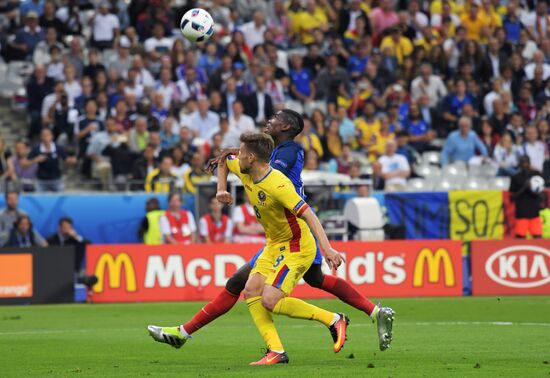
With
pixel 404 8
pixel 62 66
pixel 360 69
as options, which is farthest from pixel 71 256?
pixel 404 8

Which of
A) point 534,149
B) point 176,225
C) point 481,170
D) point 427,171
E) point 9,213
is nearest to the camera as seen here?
point 9,213

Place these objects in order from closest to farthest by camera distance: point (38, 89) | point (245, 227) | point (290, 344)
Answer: point (290, 344), point (245, 227), point (38, 89)

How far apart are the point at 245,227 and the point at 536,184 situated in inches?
225

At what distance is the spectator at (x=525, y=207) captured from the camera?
2356cm

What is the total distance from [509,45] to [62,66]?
11.3 metres

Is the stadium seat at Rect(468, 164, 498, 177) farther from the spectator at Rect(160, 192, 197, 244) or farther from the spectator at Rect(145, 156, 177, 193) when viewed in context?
the spectator at Rect(160, 192, 197, 244)

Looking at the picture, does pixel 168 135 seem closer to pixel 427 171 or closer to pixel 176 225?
pixel 176 225

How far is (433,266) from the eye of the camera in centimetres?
2184

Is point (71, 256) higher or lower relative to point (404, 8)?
lower

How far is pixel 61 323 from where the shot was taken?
673 inches

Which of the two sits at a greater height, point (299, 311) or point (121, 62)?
point (121, 62)

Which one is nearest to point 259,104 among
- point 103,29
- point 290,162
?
point 103,29

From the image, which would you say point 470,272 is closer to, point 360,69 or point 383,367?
point 360,69

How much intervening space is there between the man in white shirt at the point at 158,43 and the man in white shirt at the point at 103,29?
Answer: 0.77 metres
